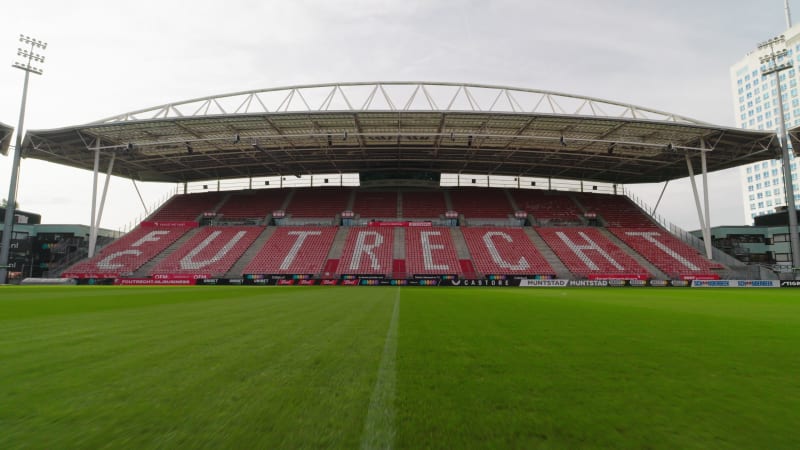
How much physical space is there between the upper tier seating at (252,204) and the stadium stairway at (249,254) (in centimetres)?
354

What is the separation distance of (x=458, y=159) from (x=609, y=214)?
17.0 m

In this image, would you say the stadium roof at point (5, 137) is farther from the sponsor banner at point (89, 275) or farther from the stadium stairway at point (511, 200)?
the stadium stairway at point (511, 200)

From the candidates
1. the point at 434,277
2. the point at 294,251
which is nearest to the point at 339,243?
the point at 294,251

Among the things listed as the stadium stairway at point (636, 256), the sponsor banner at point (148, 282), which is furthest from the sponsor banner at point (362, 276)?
the stadium stairway at point (636, 256)

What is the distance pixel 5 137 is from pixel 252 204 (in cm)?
1811

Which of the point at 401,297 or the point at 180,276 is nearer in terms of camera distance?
the point at 401,297

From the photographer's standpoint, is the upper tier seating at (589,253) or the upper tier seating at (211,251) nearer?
the upper tier seating at (589,253)

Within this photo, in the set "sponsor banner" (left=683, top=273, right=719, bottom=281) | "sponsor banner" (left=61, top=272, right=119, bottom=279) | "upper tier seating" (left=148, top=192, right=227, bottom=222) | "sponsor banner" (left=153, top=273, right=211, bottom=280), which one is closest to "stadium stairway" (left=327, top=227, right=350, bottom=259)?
"sponsor banner" (left=153, top=273, right=211, bottom=280)

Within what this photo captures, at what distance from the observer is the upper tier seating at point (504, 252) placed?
90.4ft

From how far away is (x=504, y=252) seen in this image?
97.9ft

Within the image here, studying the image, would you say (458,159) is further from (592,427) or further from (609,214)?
(592,427)

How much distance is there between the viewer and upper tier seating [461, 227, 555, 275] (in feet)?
90.4

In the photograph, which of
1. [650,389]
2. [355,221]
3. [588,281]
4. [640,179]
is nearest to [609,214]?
[640,179]

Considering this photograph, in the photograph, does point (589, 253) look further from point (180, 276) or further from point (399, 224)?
point (180, 276)
